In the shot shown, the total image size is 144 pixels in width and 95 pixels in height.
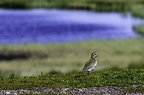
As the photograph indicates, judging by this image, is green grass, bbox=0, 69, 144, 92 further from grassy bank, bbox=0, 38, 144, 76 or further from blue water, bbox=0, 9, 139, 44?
blue water, bbox=0, 9, 139, 44

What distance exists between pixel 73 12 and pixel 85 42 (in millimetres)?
45140

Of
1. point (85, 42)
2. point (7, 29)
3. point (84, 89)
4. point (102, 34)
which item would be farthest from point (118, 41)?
point (84, 89)

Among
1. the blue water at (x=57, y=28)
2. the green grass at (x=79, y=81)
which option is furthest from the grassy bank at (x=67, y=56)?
the green grass at (x=79, y=81)

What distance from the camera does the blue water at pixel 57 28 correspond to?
6228 cm

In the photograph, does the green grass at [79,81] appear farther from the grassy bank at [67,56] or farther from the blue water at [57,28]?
the blue water at [57,28]

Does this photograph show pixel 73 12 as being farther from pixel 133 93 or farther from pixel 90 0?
pixel 133 93

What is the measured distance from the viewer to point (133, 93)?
59.5 ft

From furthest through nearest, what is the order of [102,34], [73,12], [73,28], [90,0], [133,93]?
[90,0]
[73,12]
[73,28]
[102,34]
[133,93]

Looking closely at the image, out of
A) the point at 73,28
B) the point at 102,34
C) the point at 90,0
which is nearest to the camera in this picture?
the point at 102,34

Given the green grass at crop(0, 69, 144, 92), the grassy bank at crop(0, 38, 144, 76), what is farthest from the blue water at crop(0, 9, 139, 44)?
the green grass at crop(0, 69, 144, 92)

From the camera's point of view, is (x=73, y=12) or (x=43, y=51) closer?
(x=43, y=51)

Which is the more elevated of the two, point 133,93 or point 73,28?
point 133,93

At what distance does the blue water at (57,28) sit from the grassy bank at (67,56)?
15.2 feet

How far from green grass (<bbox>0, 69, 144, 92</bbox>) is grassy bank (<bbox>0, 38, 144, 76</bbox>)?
1825 centimetres
